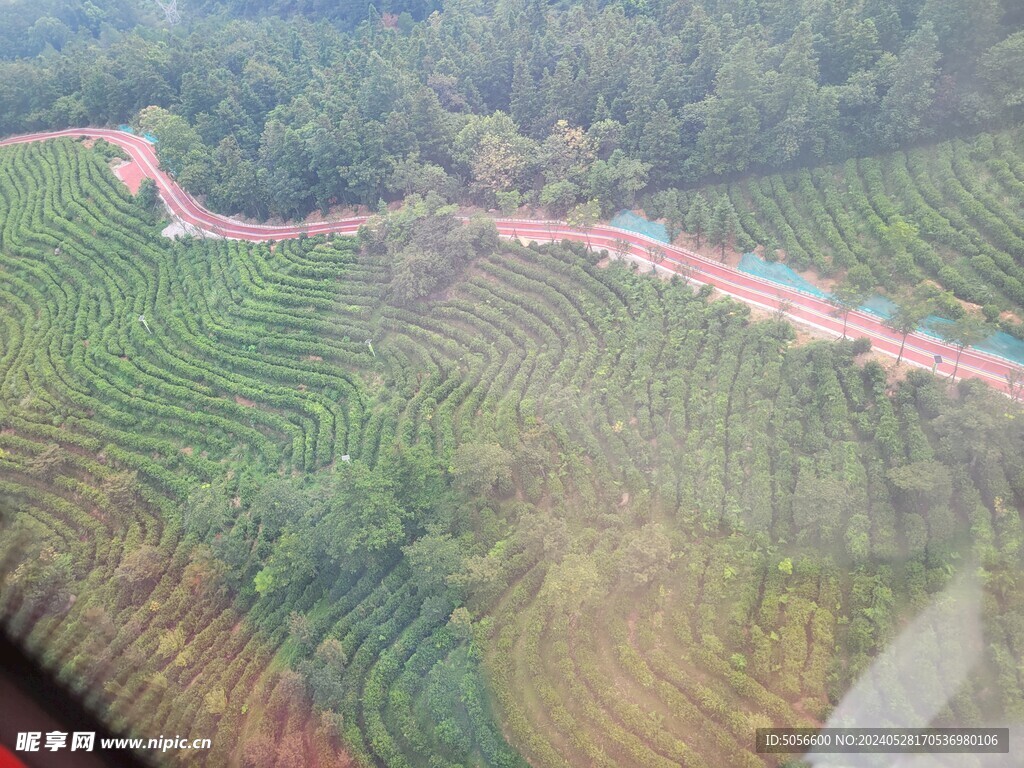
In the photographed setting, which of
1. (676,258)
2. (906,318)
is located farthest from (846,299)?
(676,258)

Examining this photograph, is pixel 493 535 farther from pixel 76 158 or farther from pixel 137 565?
pixel 76 158

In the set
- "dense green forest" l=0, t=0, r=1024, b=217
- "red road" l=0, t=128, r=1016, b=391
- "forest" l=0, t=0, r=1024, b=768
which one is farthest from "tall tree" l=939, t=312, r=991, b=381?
"dense green forest" l=0, t=0, r=1024, b=217

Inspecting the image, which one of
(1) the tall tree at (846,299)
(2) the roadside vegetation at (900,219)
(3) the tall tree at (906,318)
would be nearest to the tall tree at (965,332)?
(3) the tall tree at (906,318)

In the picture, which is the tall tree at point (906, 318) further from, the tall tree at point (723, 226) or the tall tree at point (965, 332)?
the tall tree at point (723, 226)

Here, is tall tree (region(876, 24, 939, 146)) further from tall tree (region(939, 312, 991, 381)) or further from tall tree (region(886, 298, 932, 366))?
tall tree (region(939, 312, 991, 381))

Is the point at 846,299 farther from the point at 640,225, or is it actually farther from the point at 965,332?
the point at 640,225

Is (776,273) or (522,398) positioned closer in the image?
(522,398)

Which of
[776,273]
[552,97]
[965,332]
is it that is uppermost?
[552,97]
